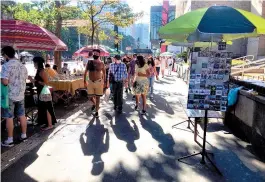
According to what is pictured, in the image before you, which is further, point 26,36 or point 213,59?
point 26,36

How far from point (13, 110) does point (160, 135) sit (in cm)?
321

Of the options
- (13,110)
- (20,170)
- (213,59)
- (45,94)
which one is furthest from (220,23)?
(45,94)

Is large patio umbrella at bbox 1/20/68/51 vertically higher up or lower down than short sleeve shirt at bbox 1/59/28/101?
higher up

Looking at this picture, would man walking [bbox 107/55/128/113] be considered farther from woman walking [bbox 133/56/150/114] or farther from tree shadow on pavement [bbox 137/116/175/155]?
tree shadow on pavement [bbox 137/116/175/155]

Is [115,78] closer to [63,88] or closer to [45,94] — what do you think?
[63,88]

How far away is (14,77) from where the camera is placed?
511 cm

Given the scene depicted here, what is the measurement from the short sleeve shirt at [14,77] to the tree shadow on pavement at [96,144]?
5.33 ft

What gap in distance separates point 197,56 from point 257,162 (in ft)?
7.29

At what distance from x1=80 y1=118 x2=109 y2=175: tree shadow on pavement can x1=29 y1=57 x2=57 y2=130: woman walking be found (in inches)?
39.4

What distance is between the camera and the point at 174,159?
468 cm

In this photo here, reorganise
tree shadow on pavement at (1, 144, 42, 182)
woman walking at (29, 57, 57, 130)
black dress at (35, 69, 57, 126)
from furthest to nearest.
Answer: black dress at (35, 69, 57, 126) → woman walking at (29, 57, 57, 130) → tree shadow on pavement at (1, 144, 42, 182)

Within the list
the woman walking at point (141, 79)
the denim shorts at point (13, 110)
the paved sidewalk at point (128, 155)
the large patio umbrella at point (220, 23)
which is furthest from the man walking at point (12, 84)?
the woman walking at point (141, 79)

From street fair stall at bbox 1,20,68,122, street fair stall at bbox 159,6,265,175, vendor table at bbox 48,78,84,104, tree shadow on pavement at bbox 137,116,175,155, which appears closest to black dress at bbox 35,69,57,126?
street fair stall at bbox 1,20,68,122

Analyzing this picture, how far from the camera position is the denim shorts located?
504 cm
